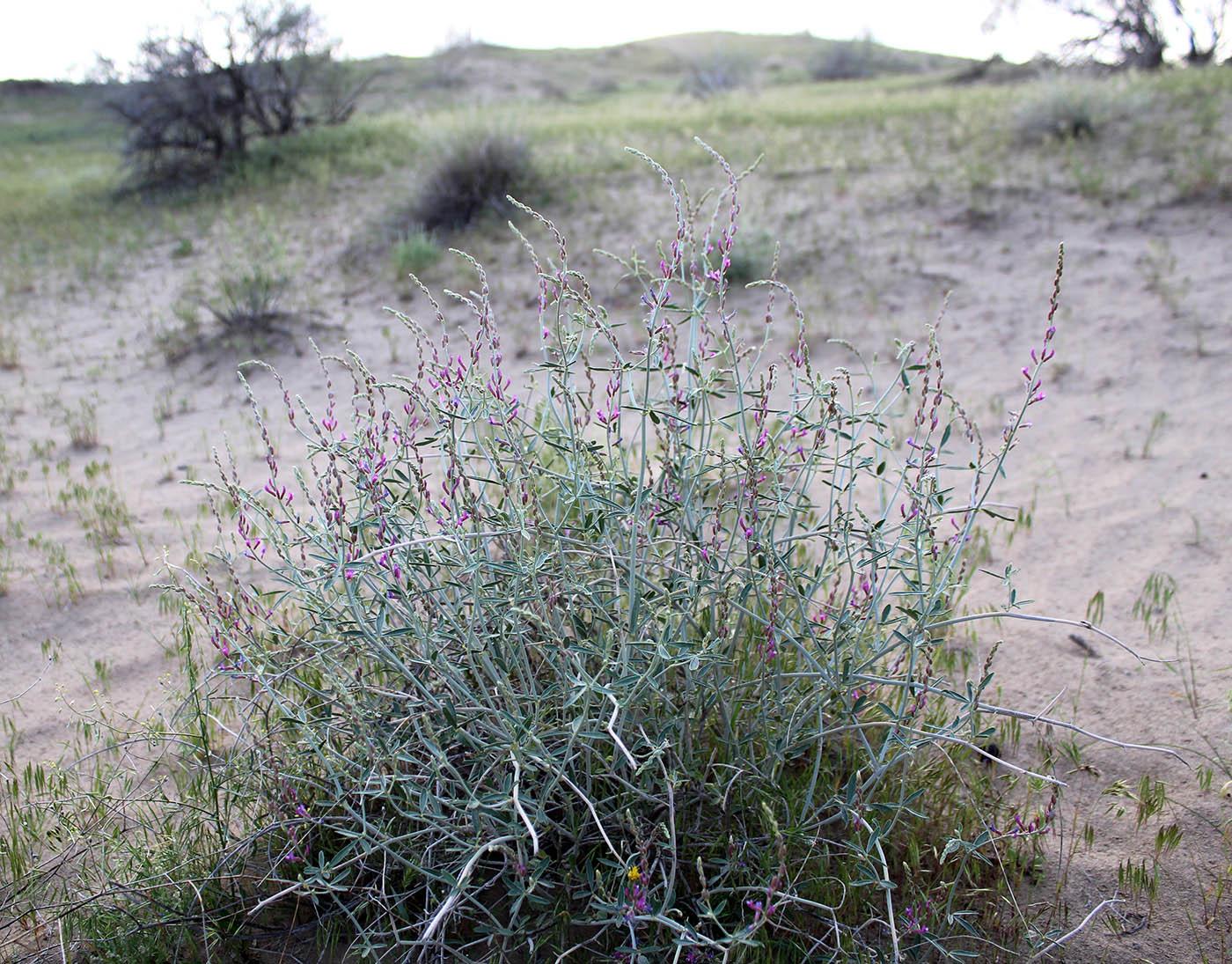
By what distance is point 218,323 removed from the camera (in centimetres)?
740

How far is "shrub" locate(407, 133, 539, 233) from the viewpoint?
352 inches

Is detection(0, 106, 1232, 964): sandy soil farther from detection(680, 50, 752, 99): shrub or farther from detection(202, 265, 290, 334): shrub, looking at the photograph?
detection(680, 50, 752, 99): shrub

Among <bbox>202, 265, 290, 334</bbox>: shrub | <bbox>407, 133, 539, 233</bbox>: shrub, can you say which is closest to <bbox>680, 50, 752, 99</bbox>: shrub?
<bbox>407, 133, 539, 233</bbox>: shrub

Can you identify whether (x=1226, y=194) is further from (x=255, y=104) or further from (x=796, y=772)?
(x=255, y=104)

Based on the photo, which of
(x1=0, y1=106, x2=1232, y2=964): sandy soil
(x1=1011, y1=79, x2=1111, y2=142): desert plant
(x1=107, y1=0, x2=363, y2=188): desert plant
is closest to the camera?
(x1=0, y1=106, x2=1232, y2=964): sandy soil

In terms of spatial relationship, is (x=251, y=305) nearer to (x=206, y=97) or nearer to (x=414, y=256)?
(x=414, y=256)

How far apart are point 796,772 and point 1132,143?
7.81 meters

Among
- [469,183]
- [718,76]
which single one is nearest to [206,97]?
[469,183]

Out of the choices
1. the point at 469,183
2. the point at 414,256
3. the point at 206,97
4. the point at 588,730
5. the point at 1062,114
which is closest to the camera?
the point at 588,730

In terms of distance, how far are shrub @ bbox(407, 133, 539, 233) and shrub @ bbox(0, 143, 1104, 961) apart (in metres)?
7.29

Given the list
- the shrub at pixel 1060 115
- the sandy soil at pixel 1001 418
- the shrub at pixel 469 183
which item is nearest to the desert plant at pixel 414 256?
the sandy soil at pixel 1001 418

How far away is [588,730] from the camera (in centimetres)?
178

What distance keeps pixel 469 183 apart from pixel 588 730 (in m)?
8.25

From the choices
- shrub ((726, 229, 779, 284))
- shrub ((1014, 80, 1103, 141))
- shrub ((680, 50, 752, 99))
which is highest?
shrub ((680, 50, 752, 99))
